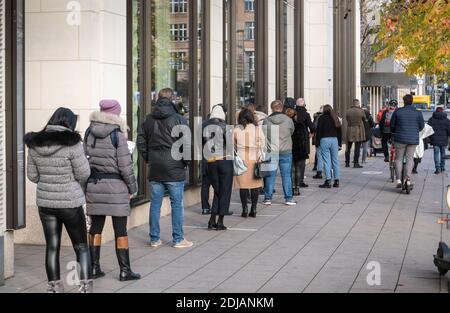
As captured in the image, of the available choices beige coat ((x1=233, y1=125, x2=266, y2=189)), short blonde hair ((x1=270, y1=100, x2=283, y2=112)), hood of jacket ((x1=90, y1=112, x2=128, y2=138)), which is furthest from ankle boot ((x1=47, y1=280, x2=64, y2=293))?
short blonde hair ((x1=270, y1=100, x2=283, y2=112))

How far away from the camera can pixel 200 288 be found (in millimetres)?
8375

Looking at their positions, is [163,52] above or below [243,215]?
above

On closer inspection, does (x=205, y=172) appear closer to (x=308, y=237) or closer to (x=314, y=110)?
(x=308, y=237)

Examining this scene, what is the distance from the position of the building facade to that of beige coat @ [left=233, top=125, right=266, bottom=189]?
137 cm

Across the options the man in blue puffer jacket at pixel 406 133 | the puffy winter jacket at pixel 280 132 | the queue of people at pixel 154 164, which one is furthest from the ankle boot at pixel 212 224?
the man in blue puffer jacket at pixel 406 133

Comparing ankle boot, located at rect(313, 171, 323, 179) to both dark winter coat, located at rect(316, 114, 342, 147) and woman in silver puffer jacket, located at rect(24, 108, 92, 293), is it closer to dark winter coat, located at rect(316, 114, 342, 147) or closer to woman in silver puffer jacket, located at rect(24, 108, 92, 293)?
dark winter coat, located at rect(316, 114, 342, 147)

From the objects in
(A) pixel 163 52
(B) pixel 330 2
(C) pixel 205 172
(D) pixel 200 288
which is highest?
(B) pixel 330 2

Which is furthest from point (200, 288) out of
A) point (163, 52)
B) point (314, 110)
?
point (314, 110)

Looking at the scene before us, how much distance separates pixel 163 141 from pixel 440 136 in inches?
567

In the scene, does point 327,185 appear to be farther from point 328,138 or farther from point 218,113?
point 218,113

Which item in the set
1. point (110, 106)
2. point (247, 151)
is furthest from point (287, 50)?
point (110, 106)

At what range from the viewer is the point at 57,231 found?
786 centimetres

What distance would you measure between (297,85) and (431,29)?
7287mm

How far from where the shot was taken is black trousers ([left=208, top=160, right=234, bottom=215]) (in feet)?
40.1
